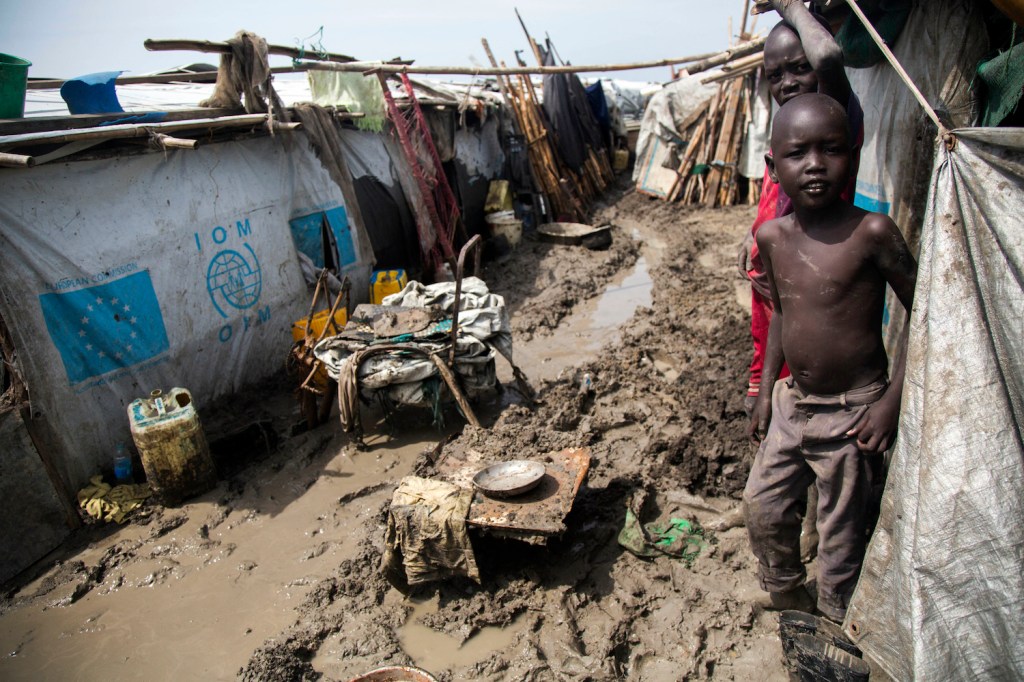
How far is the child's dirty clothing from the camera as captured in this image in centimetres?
237

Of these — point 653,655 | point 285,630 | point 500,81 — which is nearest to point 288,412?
point 285,630

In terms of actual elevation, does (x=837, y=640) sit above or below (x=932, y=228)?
below

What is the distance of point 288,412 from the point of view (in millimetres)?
6129

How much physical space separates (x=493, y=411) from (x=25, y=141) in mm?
3935

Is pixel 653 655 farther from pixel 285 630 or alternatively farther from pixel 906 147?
pixel 906 147

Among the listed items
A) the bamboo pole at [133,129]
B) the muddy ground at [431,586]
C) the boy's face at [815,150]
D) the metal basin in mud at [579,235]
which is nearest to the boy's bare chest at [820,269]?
the boy's face at [815,150]

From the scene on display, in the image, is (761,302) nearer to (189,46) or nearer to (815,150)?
(815,150)

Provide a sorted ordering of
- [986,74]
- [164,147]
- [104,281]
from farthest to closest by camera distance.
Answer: [164,147] < [104,281] < [986,74]

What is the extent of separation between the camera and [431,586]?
11.7 ft

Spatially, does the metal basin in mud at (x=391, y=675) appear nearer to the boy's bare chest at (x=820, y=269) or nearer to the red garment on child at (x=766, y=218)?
the red garment on child at (x=766, y=218)

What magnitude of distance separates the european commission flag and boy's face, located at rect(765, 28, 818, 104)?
501 centimetres

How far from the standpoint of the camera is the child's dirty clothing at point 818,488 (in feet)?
7.77

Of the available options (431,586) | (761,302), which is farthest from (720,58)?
(431,586)

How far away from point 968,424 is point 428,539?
2.41 metres
